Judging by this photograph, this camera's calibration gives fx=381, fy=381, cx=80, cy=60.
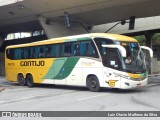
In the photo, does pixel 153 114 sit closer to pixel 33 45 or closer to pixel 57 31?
pixel 33 45

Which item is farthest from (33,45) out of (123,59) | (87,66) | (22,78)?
(123,59)

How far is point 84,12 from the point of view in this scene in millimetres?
35438

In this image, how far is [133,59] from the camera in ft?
64.9

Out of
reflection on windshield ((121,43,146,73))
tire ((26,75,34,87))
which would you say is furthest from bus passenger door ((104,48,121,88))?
tire ((26,75,34,87))

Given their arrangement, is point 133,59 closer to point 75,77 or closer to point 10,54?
point 75,77

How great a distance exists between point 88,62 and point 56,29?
58.8 feet

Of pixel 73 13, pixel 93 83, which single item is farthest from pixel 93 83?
pixel 73 13

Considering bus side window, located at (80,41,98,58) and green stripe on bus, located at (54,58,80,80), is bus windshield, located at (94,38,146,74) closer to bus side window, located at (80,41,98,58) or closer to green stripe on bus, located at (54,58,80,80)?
bus side window, located at (80,41,98,58)

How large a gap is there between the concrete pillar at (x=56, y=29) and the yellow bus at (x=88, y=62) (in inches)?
450

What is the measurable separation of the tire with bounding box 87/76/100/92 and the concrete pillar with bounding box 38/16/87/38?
17259 mm

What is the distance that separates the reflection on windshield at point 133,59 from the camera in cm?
1948

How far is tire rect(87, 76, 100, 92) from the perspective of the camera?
20.5m

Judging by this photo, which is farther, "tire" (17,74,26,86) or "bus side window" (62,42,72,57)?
"tire" (17,74,26,86)

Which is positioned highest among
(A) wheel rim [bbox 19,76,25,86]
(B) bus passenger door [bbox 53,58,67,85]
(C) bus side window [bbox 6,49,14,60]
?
(C) bus side window [bbox 6,49,14,60]
